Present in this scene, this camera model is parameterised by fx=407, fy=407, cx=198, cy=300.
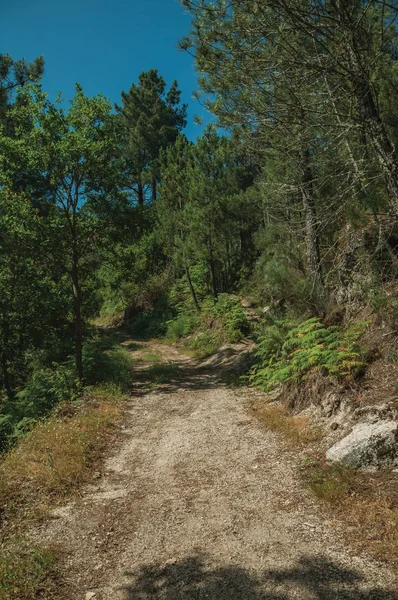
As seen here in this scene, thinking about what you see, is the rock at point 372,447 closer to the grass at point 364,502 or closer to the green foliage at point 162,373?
the grass at point 364,502

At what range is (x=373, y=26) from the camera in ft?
19.9

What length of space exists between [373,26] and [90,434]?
8178 mm

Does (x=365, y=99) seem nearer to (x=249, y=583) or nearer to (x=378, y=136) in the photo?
(x=378, y=136)

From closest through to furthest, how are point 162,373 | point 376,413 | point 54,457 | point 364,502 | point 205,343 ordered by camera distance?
point 364,502, point 376,413, point 54,457, point 162,373, point 205,343

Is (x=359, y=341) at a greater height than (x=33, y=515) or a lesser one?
greater

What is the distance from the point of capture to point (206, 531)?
Result: 444 cm

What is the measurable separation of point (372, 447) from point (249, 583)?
7.66 ft

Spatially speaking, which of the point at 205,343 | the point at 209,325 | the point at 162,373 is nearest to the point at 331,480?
the point at 162,373

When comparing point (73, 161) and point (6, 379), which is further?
point (6, 379)

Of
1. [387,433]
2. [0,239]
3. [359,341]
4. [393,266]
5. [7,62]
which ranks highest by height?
[7,62]

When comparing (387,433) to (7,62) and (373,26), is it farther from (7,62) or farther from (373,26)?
(7,62)

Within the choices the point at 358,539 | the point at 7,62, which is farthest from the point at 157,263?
the point at 358,539

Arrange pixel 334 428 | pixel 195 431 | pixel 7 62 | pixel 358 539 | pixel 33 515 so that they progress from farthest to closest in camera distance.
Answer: pixel 7 62 < pixel 195 431 < pixel 334 428 < pixel 33 515 < pixel 358 539

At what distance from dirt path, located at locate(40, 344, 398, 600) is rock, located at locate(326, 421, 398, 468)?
72cm
